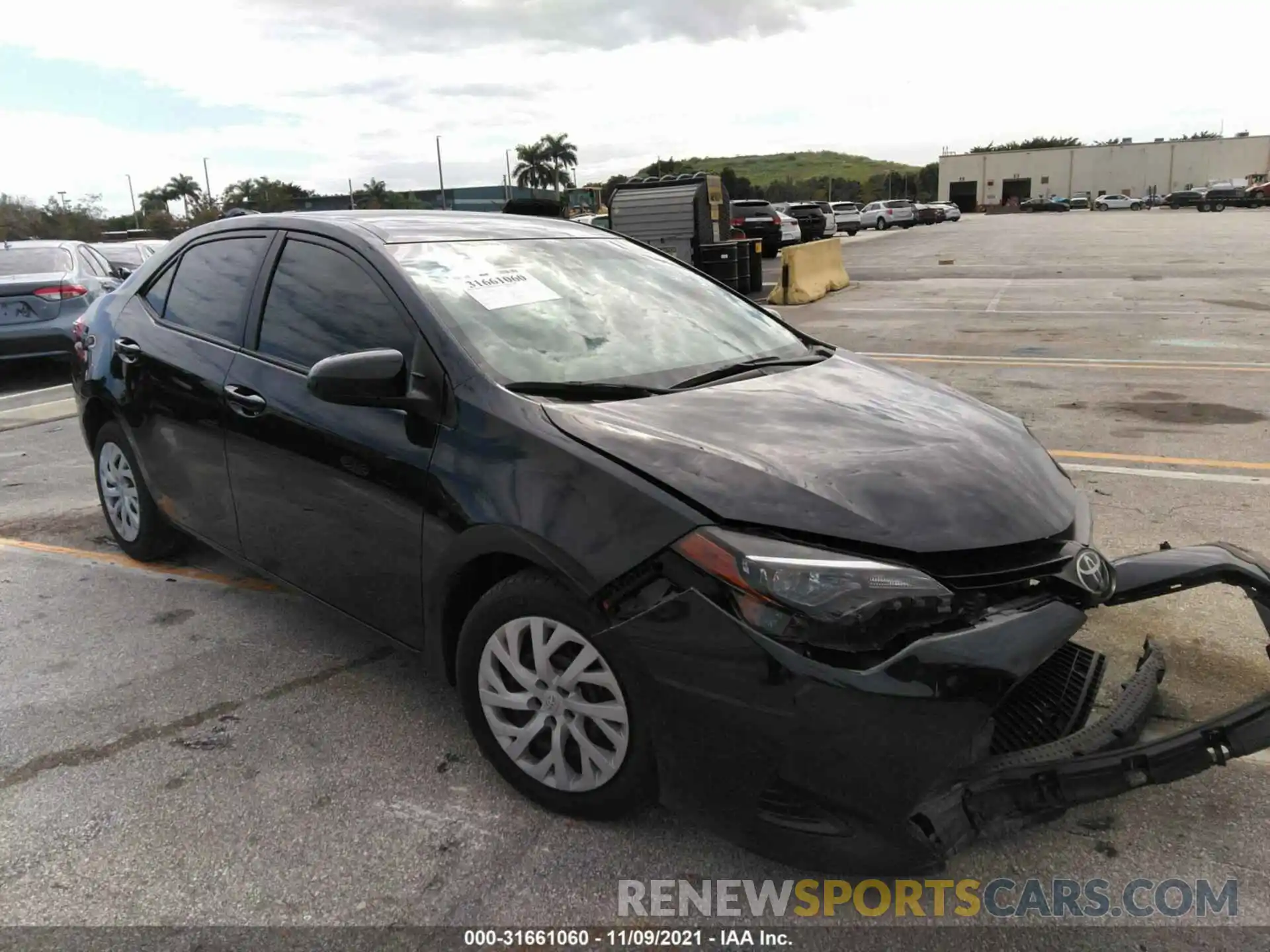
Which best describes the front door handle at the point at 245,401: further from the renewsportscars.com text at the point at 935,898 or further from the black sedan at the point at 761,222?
the black sedan at the point at 761,222

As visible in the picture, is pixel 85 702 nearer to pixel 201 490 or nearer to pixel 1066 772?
pixel 201 490

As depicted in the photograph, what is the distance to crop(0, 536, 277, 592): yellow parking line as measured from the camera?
14.3 feet

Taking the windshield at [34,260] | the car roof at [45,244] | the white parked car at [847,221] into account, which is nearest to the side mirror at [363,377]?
the windshield at [34,260]

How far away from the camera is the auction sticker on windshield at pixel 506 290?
9.93ft

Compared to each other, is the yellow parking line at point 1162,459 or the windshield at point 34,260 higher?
the windshield at point 34,260

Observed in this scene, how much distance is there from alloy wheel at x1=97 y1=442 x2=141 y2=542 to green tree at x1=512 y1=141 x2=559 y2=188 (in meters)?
96.1

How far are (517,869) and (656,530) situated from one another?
964 mm

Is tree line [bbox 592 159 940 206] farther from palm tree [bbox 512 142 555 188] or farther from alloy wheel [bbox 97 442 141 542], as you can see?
alloy wheel [bbox 97 442 141 542]

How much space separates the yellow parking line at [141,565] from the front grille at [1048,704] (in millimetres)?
3109

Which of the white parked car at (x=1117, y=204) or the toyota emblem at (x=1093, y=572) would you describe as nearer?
the toyota emblem at (x=1093, y=572)

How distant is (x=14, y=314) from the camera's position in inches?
397

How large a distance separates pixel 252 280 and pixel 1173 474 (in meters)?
5.03

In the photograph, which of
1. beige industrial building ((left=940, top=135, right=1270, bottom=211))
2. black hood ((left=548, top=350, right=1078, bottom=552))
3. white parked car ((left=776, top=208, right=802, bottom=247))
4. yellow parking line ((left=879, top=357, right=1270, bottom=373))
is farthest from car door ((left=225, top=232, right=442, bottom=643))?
beige industrial building ((left=940, top=135, right=1270, bottom=211))

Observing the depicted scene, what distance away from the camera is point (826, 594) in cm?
199
